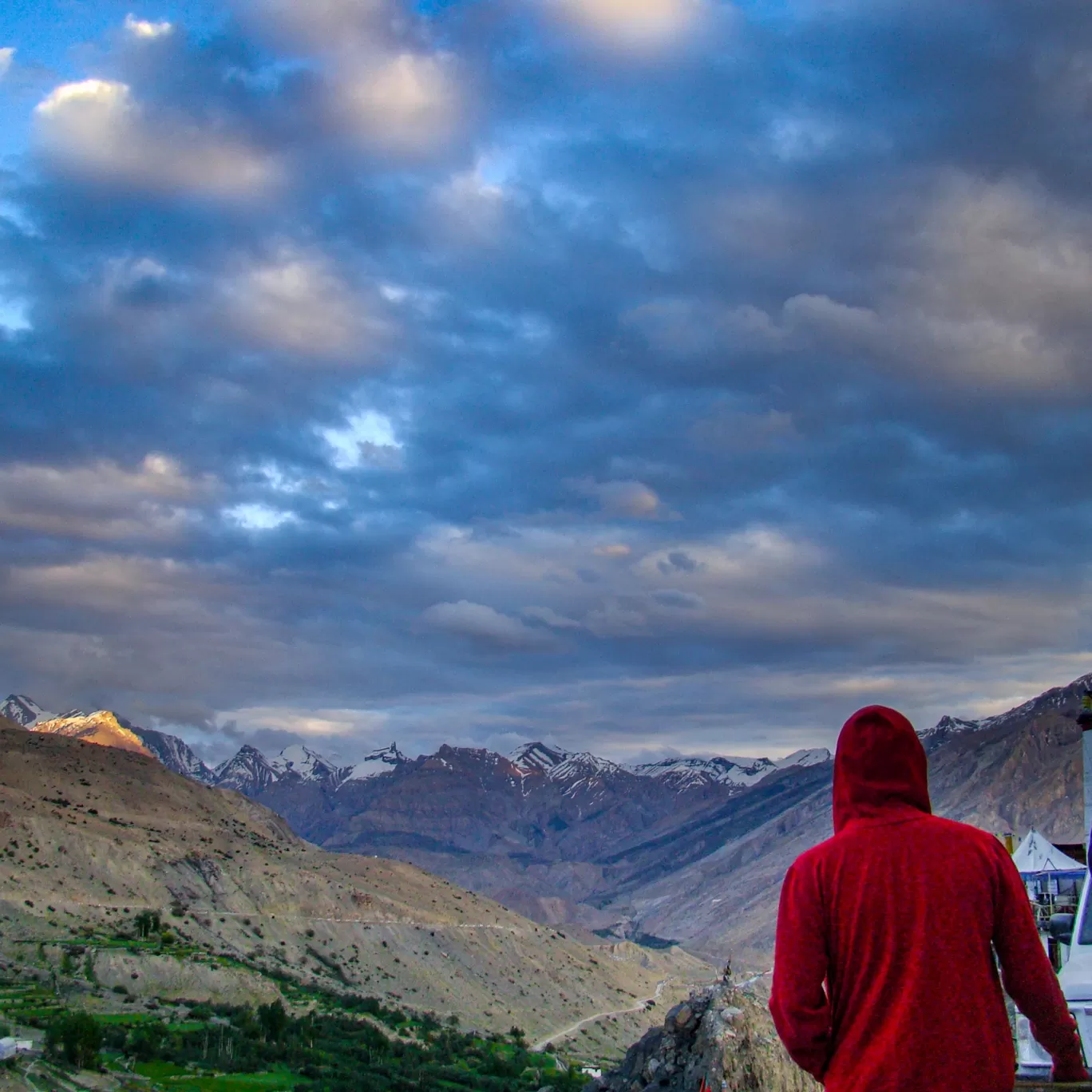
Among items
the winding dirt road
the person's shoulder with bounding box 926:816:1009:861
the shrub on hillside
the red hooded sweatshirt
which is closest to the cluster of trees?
the shrub on hillside

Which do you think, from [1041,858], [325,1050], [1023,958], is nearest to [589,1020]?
[325,1050]

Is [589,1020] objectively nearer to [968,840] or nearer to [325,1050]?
[325,1050]

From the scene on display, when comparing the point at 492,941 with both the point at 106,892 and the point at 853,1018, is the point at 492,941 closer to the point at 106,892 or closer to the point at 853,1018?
the point at 106,892

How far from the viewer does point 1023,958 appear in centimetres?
466

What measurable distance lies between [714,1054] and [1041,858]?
533 centimetres

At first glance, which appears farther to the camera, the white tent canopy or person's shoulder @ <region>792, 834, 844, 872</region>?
the white tent canopy

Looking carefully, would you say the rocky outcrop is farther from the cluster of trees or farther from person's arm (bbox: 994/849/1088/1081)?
the cluster of trees

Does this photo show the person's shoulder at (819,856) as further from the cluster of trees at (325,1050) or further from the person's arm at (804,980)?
the cluster of trees at (325,1050)

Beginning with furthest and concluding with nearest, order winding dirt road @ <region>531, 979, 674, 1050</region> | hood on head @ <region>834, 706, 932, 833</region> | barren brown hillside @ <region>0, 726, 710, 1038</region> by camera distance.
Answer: winding dirt road @ <region>531, 979, 674, 1050</region>
barren brown hillside @ <region>0, 726, 710, 1038</region>
hood on head @ <region>834, 706, 932, 833</region>

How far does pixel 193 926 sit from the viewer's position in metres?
79.9

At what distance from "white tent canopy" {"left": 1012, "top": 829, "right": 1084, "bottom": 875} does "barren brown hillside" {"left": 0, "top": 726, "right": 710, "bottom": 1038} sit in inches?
1946

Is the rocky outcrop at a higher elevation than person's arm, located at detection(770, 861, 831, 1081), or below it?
below

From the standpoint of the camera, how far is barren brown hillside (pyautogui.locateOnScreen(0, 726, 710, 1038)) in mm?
67625

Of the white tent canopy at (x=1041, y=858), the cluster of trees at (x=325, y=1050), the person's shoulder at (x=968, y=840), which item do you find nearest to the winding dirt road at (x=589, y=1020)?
the cluster of trees at (x=325, y=1050)
